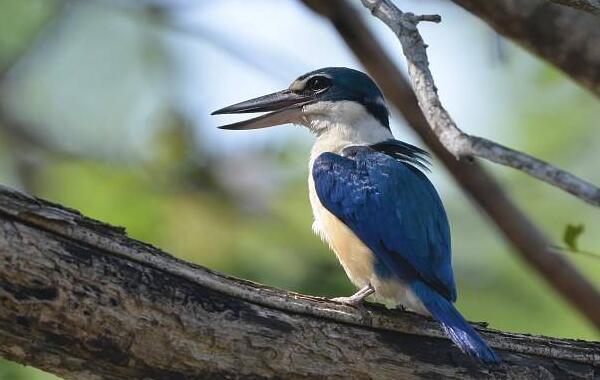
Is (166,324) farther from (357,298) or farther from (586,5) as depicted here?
(586,5)

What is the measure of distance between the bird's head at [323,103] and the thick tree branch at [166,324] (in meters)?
1.80

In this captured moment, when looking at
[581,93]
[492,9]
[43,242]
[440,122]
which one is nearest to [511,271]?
[581,93]

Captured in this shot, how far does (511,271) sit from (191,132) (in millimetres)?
2384

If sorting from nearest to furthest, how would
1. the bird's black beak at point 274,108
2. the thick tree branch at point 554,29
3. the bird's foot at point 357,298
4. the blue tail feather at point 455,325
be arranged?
the blue tail feather at point 455,325, the bird's foot at point 357,298, the thick tree branch at point 554,29, the bird's black beak at point 274,108

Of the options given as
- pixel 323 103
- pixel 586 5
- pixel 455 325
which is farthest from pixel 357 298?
pixel 323 103

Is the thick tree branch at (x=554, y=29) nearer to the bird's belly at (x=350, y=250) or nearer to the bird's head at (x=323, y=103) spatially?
the bird's head at (x=323, y=103)

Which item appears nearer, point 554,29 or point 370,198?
point 370,198

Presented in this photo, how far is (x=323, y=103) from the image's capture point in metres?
5.58

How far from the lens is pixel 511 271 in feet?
25.2

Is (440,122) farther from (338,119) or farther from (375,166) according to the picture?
(338,119)

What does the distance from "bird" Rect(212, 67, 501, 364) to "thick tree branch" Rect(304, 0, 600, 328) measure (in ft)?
1.28

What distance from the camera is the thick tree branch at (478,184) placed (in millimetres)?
5688

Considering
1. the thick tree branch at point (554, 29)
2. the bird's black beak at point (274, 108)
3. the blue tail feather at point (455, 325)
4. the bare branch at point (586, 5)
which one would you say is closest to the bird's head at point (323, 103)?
the bird's black beak at point (274, 108)

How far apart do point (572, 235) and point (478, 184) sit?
6.16 feet
